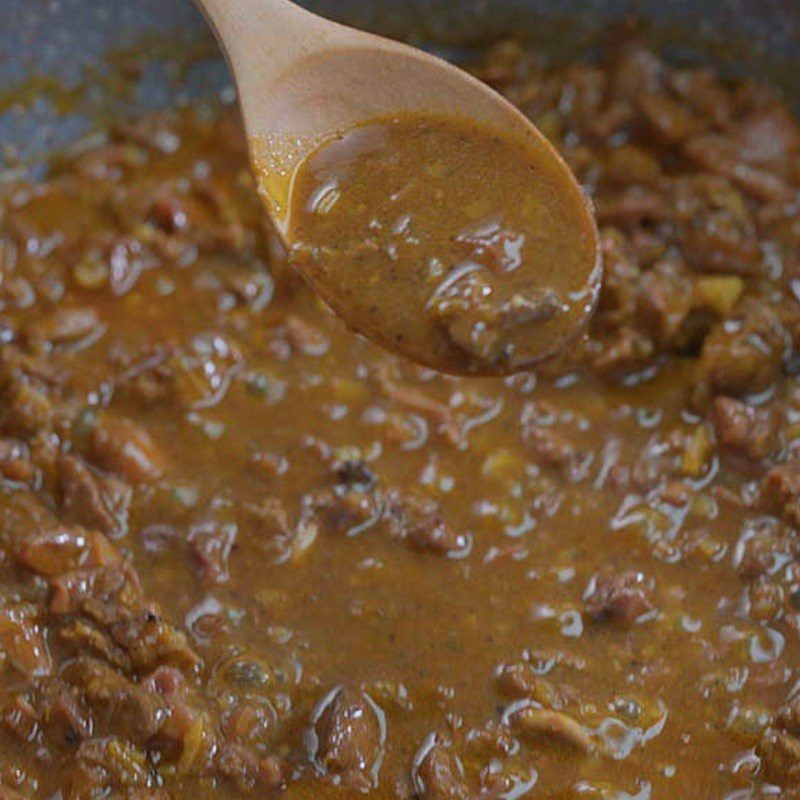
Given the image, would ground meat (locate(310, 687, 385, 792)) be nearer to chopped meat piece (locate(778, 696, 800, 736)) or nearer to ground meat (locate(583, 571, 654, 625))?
ground meat (locate(583, 571, 654, 625))

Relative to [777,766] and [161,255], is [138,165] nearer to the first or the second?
[161,255]

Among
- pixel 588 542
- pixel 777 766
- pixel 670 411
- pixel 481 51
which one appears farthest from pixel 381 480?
pixel 481 51

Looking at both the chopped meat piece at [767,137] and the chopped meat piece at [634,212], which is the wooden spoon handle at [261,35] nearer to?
the chopped meat piece at [634,212]

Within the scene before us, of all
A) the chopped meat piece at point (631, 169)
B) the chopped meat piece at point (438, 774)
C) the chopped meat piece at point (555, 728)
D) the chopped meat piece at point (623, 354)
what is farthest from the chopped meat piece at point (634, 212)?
the chopped meat piece at point (438, 774)

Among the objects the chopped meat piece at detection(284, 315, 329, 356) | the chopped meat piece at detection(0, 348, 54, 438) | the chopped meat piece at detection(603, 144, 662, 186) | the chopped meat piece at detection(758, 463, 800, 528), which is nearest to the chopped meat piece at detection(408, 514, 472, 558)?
the chopped meat piece at detection(284, 315, 329, 356)

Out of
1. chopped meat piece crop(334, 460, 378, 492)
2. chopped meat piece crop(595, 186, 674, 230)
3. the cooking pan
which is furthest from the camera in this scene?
the cooking pan

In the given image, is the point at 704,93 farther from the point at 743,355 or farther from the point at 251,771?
the point at 251,771

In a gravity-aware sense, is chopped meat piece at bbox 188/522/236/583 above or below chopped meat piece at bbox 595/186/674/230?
below
